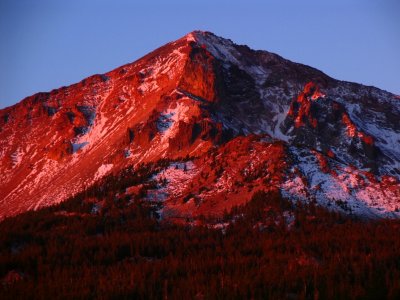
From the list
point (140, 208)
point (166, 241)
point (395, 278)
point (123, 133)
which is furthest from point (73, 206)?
point (123, 133)

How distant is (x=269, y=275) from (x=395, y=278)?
9.88 metres

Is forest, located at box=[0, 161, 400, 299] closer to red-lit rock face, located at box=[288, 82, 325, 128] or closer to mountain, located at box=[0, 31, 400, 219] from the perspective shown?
mountain, located at box=[0, 31, 400, 219]

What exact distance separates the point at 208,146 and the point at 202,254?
8184 cm

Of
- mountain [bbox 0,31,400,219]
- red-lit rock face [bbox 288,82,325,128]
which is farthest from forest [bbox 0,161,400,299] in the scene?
red-lit rock face [bbox 288,82,325,128]

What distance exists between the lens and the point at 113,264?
59375 mm

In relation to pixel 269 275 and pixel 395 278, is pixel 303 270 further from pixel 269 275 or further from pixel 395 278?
pixel 395 278

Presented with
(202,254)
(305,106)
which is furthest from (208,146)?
(202,254)

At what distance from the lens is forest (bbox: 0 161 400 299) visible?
159 feet

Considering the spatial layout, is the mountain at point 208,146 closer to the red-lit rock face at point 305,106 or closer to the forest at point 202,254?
the red-lit rock face at point 305,106

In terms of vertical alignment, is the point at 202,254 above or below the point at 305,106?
below

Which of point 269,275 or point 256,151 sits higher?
point 256,151

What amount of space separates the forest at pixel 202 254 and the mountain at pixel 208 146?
432 centimetres

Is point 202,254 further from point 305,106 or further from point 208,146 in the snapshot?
point 305,106

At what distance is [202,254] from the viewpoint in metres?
60.8
